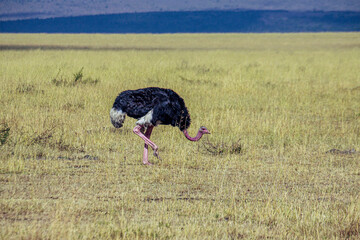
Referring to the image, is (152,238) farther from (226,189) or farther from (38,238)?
(226,189)

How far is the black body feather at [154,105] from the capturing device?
7.57 m

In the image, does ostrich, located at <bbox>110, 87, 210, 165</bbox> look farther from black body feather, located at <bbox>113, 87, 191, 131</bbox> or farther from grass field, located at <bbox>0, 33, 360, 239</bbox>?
grass field, located at <bbox>0, 33, 360, 239</bbox>

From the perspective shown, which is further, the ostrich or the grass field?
the ostrich

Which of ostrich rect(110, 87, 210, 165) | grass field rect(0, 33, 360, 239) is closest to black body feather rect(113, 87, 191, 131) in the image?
ostrich rect(110, 87, 210, 165)

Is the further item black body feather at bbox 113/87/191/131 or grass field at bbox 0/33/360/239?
black body feather at bbox 113/87/191/131

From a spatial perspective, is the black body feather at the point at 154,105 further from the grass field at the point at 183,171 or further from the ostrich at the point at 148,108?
the grass field at the point at 183,171

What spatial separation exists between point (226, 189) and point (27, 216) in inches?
87.0

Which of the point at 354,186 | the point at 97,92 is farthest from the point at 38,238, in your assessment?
the point at 97,92

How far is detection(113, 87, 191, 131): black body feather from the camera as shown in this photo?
24.8 feet

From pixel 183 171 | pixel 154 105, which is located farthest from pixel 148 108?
pixel 183 171

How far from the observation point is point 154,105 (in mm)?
7625

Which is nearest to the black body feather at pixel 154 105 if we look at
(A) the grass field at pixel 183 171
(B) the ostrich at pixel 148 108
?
(B) the ostrich at pixel 148 108

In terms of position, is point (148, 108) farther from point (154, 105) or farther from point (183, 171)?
point (183, 171)

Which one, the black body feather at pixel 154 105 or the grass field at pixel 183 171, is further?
the black body feather at pixel 154 105
